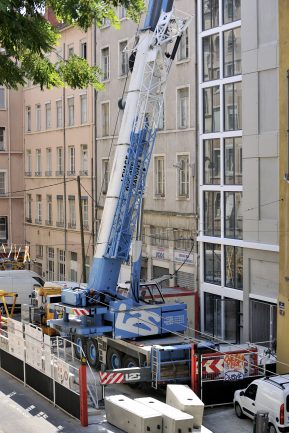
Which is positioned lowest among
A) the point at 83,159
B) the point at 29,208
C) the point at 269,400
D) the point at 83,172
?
the point at 269,400

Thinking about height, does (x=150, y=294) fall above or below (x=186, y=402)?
above

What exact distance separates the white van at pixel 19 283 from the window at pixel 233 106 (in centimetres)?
1587

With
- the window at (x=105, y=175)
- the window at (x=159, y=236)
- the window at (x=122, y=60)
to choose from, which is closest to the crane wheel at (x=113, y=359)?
the window at (x=159, y=236)

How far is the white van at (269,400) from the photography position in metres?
20.5

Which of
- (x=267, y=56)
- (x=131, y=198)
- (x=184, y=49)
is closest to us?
(x=131, y=198)

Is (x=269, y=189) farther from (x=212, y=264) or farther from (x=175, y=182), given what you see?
(x=175, y=182)

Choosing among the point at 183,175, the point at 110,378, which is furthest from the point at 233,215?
the point at 110,378

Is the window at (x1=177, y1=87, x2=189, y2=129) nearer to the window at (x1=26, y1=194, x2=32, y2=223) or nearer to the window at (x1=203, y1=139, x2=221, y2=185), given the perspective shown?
the window at (x1=203, y1=139, x2=221, y2=185)

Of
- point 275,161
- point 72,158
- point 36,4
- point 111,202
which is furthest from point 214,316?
point 36,4

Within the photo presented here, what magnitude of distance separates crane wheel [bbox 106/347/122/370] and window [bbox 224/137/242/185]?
10316 mm

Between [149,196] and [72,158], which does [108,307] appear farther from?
[72,158]

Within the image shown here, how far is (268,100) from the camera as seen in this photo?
3195 centimetres

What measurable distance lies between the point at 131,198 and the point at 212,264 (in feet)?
31.6

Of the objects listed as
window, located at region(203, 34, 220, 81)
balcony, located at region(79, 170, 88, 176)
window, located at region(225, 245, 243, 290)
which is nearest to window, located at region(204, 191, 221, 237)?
window, located at region(225, 245, 243, 290)
